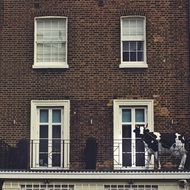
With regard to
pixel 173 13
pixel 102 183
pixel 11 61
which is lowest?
pixel 102 183

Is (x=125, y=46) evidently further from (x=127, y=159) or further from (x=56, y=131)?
(x=127, y=159)

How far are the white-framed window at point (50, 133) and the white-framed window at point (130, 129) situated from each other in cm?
173

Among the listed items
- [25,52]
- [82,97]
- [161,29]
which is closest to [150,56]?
[161,29]

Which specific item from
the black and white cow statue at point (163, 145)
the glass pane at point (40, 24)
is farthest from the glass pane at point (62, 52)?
the black and white cow statue at point (163, 145)

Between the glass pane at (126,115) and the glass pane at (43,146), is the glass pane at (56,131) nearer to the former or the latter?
the glass pane at (43,146)

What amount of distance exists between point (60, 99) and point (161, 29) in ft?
14.5

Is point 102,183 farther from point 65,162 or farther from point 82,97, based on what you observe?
point 82,97

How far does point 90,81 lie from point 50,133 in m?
2.34

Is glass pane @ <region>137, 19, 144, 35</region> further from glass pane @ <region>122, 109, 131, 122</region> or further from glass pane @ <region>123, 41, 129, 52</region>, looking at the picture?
glass pane @ <region>122, 109, 131, 122</region>

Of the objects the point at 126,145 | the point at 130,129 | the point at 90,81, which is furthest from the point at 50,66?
the point at 126,145

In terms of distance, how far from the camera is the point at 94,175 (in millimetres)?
20750

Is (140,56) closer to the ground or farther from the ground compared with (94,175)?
farther from the ground

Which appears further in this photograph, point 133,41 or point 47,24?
point 47,24

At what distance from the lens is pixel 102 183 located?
21.0 m
